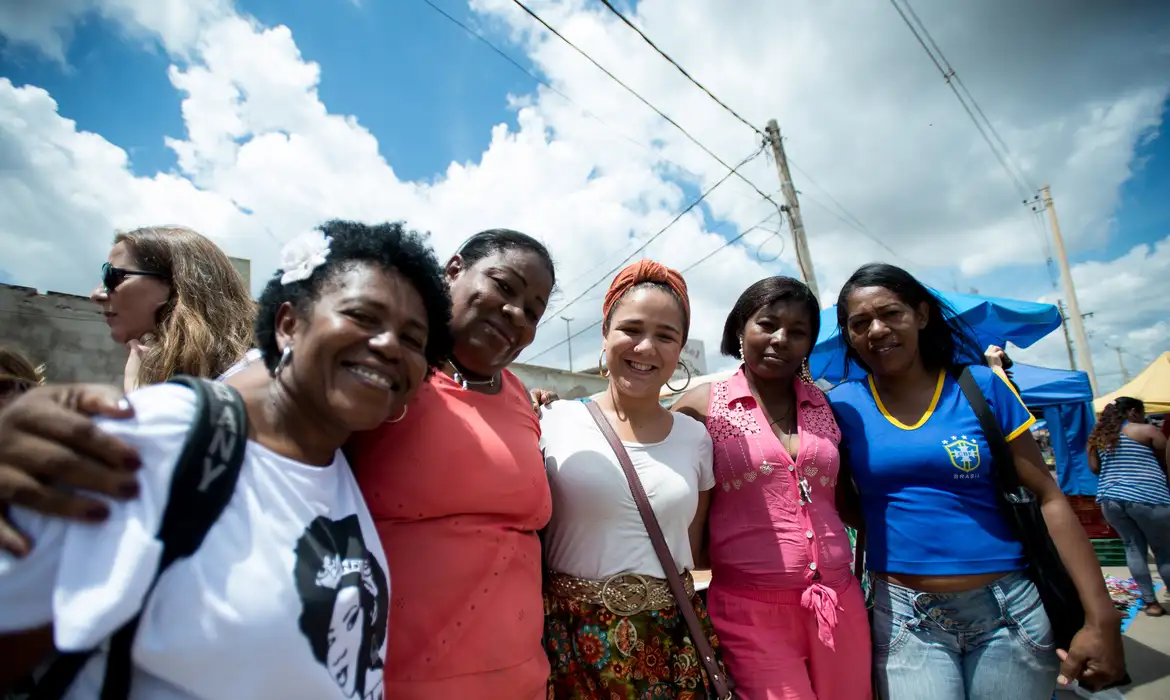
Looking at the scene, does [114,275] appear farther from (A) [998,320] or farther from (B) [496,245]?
(A) [998,320]

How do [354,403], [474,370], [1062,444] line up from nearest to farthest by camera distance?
[354,403] → [474,370] → [1062,444]

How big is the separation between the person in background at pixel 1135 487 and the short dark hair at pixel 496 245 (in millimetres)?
7135

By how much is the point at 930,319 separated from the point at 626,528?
168cm

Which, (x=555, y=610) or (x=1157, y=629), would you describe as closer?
(x=555, y=610)

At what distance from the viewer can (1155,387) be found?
10.6 meters

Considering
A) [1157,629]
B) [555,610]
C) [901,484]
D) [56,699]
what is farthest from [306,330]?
[1157,629]

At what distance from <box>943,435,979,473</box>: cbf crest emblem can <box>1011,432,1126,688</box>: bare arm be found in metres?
0.18

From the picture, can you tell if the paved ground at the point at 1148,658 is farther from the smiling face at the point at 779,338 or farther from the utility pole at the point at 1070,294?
the utility pole at the point at 1070,294

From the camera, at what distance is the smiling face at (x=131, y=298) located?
1997 millimetres

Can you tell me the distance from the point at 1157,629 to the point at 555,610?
6396mm

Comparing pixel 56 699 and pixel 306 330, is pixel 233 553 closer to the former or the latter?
pixel 56 699

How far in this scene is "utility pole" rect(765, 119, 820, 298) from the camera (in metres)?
9.59

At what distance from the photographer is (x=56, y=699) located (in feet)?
2.81

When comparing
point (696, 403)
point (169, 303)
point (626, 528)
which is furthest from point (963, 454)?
point (169, 303)
